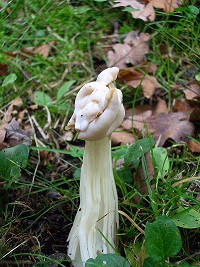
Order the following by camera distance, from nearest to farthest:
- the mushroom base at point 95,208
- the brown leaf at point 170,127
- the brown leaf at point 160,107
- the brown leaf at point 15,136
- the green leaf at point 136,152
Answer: the mushroom base at point 95,208, the green leaf at point 136,152, the brown leaf at point 15,136, the brown leaf at point 170,127, the brown leaf at point 160,107

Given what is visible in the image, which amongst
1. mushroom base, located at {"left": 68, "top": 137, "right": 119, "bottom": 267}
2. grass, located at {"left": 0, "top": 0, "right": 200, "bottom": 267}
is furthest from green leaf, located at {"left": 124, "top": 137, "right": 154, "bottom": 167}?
mushroom base, located at {"left": 68, "top": 137, "right": 119, "bottom": 267}

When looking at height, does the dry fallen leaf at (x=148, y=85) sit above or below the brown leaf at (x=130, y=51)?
below

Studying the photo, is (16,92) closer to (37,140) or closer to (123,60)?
(37,140)

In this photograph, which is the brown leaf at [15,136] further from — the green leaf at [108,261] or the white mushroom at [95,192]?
the green leaf at [108,261]

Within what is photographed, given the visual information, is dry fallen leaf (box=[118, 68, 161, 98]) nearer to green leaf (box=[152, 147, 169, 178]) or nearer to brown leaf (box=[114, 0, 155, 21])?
brown leaf (box=[114, 0, 155, 21])

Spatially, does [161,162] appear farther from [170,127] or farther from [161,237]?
[161,237]

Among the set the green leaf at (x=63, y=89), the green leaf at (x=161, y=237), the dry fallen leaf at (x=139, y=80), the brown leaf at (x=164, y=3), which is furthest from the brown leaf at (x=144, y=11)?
the green leaf at (x=161, y=237)
